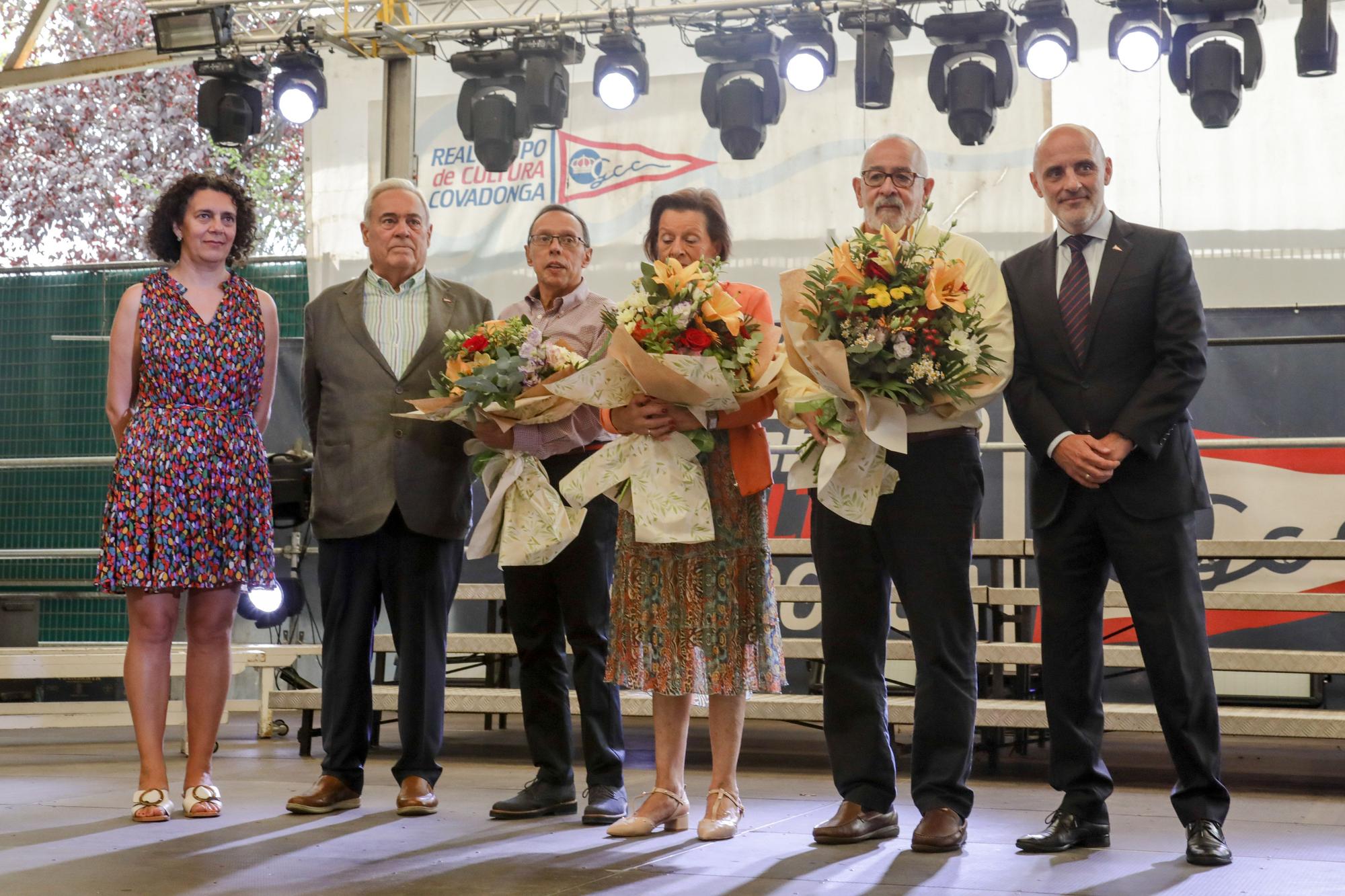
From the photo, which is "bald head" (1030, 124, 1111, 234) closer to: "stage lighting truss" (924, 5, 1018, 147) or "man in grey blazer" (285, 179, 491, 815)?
"man in grey blazer" (285, 179, 491, 815)

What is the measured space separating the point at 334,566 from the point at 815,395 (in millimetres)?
1427

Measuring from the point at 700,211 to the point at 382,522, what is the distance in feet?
3.78

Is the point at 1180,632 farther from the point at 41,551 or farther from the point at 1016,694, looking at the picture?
the point at 41,551

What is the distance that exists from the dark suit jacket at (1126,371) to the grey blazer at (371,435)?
1497mm

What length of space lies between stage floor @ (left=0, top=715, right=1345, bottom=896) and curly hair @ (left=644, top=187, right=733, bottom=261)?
146 cm

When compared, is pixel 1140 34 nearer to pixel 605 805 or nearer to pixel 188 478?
pixel 605 805

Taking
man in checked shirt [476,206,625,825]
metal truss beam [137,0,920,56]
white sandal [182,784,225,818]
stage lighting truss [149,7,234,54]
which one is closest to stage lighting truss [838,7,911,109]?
metal truss beam [137,0,920,56]

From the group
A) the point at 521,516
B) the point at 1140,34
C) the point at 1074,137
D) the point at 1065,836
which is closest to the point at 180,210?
the point at 521,516

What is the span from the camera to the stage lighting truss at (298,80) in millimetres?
5957

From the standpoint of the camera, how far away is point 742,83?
571 centimetres

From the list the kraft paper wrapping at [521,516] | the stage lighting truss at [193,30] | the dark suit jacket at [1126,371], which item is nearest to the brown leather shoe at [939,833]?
the dark suit jacket at [1126,371]

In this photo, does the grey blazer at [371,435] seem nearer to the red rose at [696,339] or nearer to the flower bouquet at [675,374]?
the flower bouquet at [675,374]

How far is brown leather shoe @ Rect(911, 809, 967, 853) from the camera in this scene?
301cm

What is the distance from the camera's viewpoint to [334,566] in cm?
368
